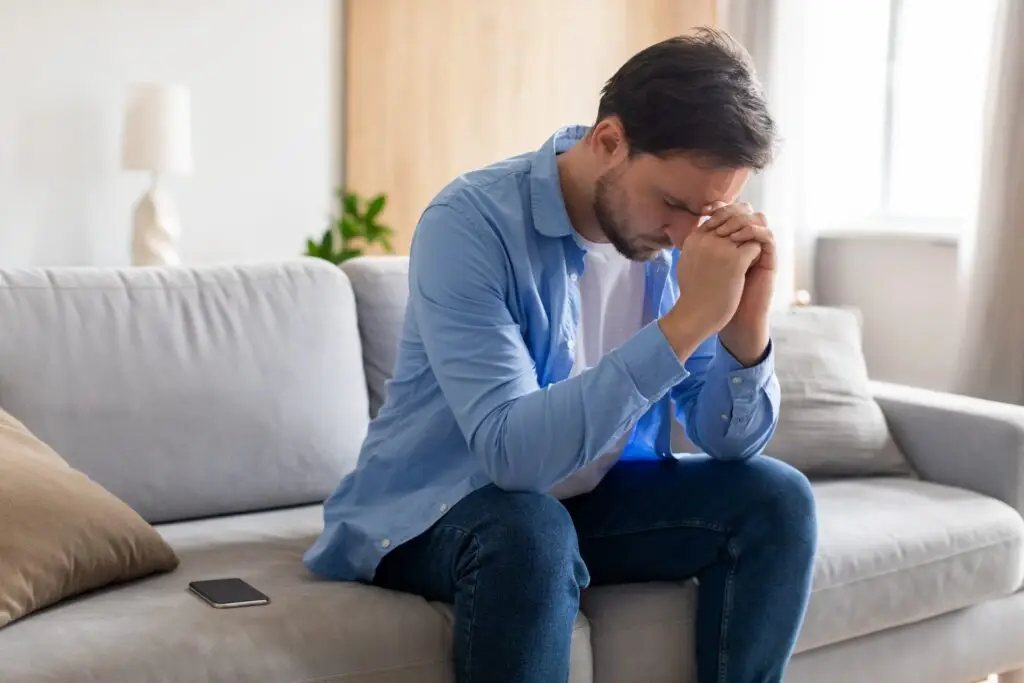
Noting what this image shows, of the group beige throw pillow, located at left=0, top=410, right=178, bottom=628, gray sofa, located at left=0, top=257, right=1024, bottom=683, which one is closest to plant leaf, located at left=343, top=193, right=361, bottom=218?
gray sofa, located at left=0, top=257, right=1024, bottom=683

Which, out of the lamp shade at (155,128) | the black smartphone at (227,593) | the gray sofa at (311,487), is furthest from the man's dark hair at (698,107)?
the lamp shade at (155,128)

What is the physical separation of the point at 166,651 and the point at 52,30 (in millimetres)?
2730

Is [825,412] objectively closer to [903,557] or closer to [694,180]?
[903,557]

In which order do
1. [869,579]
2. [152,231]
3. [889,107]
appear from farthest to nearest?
1. [889,107]
2. [152,231]
3. [869,579]

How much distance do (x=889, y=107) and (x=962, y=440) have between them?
7.08ft

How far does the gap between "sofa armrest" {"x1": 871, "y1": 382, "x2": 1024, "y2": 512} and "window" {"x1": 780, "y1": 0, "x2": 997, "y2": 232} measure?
1.61 metres

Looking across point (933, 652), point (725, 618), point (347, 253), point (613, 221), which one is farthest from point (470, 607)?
point (347, 253)

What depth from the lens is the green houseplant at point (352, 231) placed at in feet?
12.7

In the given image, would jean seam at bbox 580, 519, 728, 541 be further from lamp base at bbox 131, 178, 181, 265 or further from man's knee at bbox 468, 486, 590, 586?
lamp base at bbox 131, 178, 181, 265

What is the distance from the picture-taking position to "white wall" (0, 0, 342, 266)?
362cm

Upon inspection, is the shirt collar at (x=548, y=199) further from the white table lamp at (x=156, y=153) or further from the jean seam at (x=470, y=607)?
the white table lamp at (x=156, y=153)

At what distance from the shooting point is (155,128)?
355 centimetres

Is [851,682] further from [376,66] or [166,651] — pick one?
[376,66]

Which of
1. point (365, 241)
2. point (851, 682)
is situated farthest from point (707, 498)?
point (365, 241)
